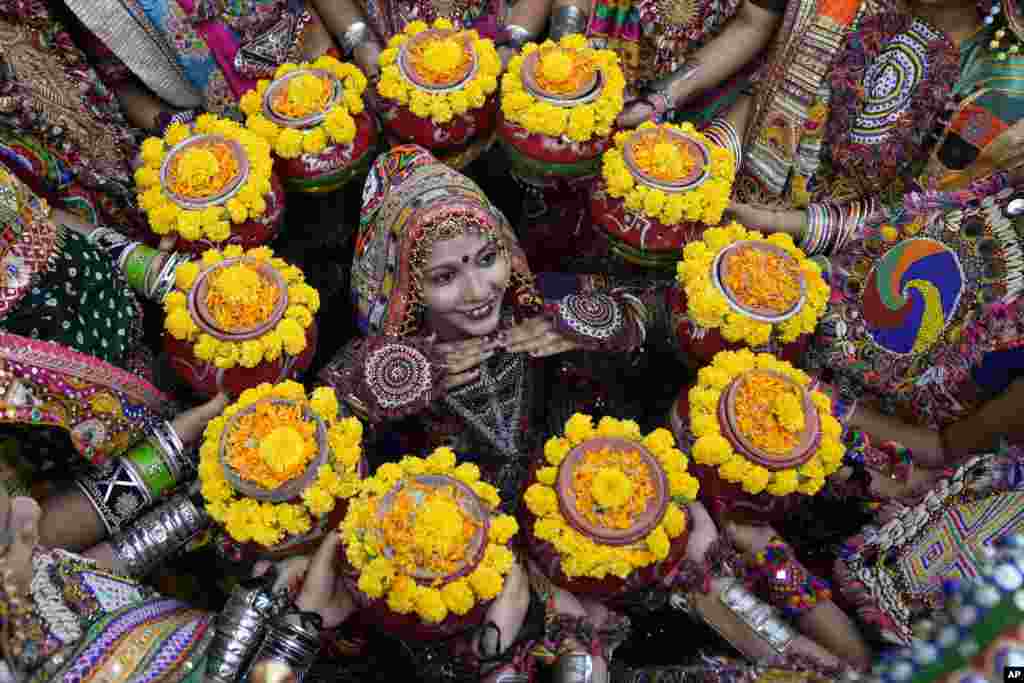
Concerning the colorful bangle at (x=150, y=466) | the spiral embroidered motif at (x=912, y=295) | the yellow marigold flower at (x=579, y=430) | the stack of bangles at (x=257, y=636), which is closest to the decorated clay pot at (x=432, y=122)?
the yellow marigold flower at (x=579, y=430)

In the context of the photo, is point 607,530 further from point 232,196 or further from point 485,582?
point 232,196

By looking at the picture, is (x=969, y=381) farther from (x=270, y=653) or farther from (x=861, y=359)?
(x=270, y=653)

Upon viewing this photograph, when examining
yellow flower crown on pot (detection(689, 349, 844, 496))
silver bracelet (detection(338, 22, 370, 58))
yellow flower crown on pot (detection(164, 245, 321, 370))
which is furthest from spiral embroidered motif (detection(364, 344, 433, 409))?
silver bracelet (detection(338, 22, 370, 58))

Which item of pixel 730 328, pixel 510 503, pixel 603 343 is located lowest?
pixel 510 503

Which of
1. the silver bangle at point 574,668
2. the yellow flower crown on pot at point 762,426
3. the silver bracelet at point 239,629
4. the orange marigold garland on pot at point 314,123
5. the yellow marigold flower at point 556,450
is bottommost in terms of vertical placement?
the silver bracelet at point 239,629

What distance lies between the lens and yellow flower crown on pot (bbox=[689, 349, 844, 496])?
72.7 inches

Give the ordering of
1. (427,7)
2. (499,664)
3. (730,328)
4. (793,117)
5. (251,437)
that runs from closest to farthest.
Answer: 1. (499,664)
2. (251,437)
3. (730,328)
4. (793,117)
5. (427,7)

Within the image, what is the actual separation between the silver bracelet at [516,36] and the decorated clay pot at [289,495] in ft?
5.57

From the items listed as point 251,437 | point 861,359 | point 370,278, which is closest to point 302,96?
point 370,278

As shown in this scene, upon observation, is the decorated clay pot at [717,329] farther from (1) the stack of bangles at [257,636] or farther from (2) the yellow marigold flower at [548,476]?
(1) the stack of bangles at [257,636]

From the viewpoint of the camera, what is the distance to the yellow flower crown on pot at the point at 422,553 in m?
1.61

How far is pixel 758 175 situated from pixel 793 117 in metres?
0.23

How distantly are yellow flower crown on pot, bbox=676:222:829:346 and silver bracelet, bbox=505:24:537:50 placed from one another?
3.98ft

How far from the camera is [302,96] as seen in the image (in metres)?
2.40
